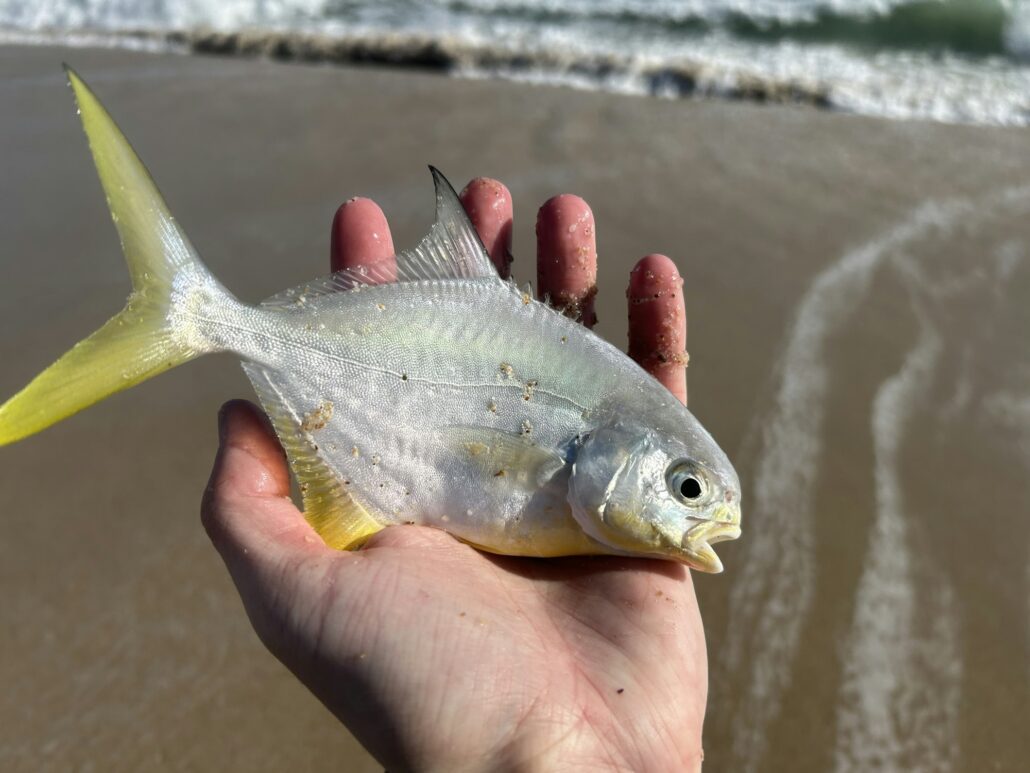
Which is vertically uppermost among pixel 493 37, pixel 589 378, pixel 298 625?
pixel 493 37

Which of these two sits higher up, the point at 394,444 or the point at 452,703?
the point at 394,444

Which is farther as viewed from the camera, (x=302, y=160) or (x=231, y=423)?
(x=302, y=160)

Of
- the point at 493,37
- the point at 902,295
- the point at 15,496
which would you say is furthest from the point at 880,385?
the point at 493,37

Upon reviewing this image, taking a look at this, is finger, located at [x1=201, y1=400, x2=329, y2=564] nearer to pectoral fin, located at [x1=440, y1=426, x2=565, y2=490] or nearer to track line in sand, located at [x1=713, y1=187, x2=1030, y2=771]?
pectoral fin, located at [x1=440, y1=426, x2=565, y2=490]

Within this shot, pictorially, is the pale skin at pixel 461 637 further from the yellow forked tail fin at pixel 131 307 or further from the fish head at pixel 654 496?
the yellow forked tail fin at pixel 131 307

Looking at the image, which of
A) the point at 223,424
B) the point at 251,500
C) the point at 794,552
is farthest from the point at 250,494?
the point at 794,552

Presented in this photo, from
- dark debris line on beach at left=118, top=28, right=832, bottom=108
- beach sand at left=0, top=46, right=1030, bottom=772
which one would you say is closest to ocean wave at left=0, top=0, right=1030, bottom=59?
dark debris line on beach at left=118, top=28, right=832, bottom=108

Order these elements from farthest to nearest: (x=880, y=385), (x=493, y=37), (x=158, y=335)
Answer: (x=493, y=37) → (x=880, y=385) → (x=158, y=335)

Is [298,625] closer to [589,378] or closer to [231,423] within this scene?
[231,423]
